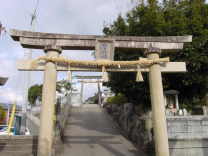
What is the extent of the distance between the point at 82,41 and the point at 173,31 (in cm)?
429

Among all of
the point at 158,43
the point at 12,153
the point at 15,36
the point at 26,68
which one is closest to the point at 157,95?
the point at 158,43

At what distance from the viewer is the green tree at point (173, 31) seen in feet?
25.4

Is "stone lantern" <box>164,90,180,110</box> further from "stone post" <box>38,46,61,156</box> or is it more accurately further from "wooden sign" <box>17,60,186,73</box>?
"stone post" <box>38,46,61,156</box>

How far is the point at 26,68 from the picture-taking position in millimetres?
5559

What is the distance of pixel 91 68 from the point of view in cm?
579

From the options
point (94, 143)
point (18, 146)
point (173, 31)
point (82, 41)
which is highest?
point (173, 31)

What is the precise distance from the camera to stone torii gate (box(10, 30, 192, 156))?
526 centimetres

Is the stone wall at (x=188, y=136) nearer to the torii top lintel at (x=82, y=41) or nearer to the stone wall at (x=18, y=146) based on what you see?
the torii top lintel at (x=82, y=41)

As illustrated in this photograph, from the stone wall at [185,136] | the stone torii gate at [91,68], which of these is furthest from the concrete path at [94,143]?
the stone torii gate at [91,68]

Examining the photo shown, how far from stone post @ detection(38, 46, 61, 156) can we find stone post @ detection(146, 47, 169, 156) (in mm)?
3059

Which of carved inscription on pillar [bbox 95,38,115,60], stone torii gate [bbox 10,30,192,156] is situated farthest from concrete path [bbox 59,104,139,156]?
carved inscription on pillar [bbox 95,38,115,60]

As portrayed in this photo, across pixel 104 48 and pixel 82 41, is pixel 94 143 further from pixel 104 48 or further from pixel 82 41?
pixel 82 41

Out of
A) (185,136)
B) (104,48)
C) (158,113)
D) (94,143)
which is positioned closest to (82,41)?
(104,48)

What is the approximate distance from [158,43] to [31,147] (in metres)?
6.16
